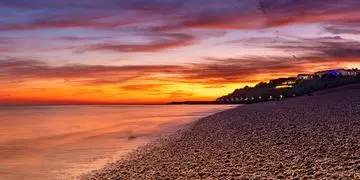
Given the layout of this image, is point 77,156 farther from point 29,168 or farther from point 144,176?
point 144,176

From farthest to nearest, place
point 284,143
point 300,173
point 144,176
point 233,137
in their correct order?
point 233,137 → point 284,143 → point 144,176 → point 300,173

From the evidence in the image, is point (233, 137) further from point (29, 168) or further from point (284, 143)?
point (29, 168)

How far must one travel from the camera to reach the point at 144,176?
57.8 feet

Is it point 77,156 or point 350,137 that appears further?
point 77,156

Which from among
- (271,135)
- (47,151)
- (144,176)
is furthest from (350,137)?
(47,151)

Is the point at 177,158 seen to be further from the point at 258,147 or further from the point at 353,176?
the point at 353,176

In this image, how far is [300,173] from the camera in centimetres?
1362

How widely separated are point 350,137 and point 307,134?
381 centimetres

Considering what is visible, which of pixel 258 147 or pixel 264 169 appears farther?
pixel 258 147

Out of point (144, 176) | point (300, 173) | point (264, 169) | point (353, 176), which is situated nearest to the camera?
point (353, 176)

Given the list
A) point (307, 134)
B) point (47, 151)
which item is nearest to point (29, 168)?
point (47, 151)

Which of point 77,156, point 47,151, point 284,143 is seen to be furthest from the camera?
point 47,151

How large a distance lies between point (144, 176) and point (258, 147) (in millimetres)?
6216

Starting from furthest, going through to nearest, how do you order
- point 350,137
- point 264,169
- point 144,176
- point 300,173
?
point 350,137 → point 144,176 → point 264,169 → point 300,173
